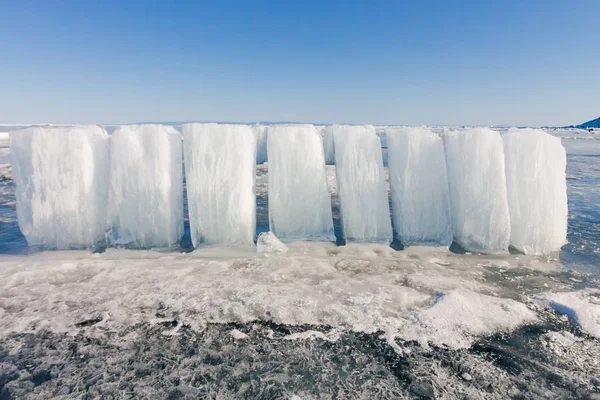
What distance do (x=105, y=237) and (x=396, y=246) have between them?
3101 millimetres

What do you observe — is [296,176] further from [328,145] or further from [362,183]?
[362,183]

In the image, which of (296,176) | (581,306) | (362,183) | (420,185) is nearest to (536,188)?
(420,185)

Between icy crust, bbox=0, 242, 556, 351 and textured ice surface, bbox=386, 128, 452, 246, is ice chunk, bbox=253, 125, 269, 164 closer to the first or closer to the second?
icy crust, bbox=0, 242, 556, 351

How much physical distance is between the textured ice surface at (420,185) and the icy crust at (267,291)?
0.23 meters

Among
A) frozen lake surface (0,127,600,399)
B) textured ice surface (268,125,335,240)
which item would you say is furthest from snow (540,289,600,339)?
textured ice surface (268,125,335,240)

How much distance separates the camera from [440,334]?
2105mm

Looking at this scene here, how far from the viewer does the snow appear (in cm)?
221

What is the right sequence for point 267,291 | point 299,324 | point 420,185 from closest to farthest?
point 299,324 < point 267,291 < point 420,185

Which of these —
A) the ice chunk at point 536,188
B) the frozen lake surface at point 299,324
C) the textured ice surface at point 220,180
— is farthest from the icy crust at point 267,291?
the ice chunk at point 536,188

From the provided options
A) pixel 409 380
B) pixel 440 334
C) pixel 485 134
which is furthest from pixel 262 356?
pixel 485 134

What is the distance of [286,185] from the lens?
3.58 meters

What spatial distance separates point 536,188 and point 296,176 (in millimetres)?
2395

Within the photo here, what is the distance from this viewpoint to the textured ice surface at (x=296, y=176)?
11.7ft

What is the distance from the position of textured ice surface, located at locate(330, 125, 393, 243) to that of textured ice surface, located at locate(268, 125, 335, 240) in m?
0.21
